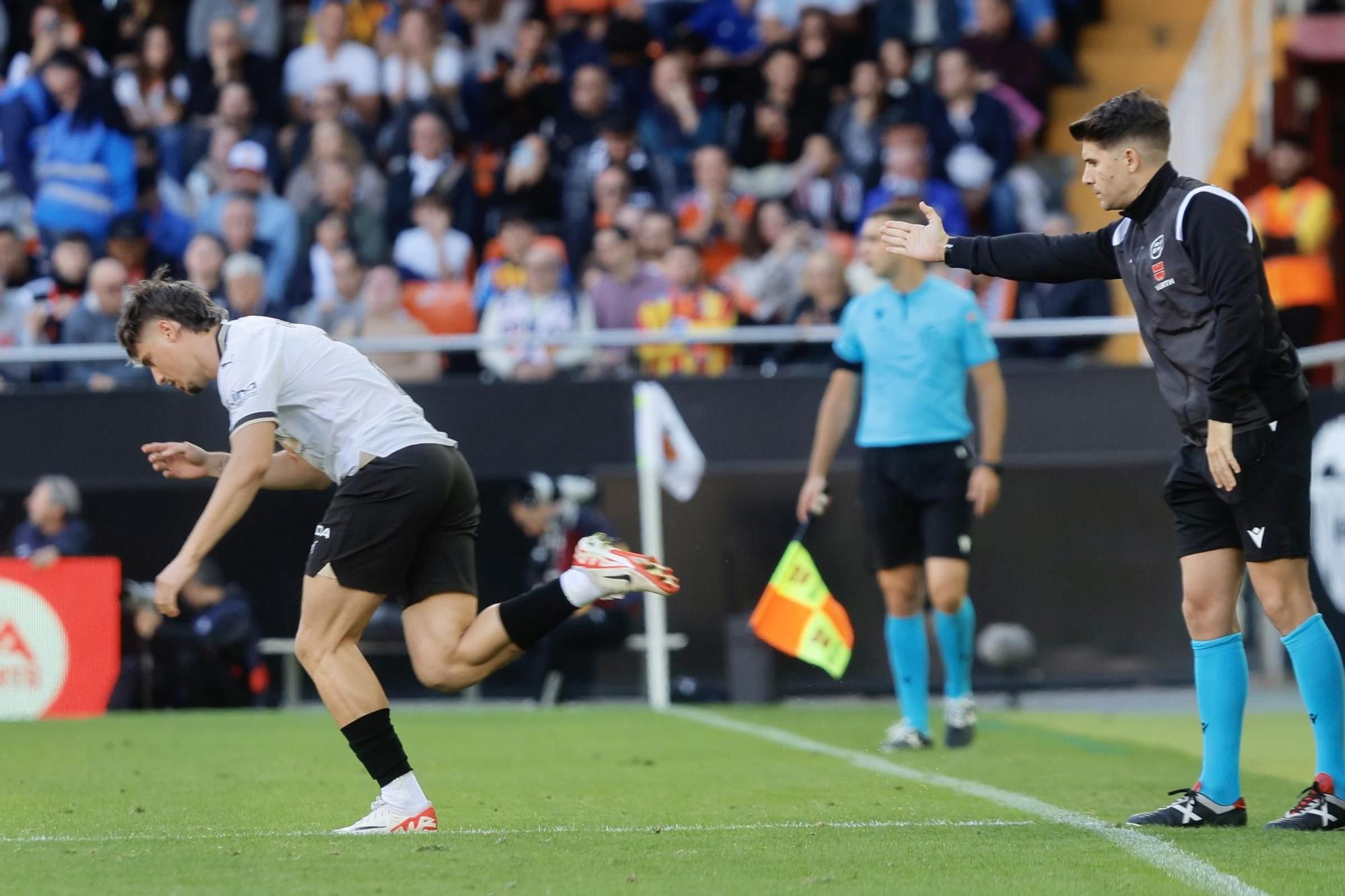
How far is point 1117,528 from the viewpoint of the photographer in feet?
41.3

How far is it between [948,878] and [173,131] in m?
12.1

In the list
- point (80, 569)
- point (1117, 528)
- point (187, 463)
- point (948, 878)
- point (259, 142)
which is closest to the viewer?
point (948, 878)

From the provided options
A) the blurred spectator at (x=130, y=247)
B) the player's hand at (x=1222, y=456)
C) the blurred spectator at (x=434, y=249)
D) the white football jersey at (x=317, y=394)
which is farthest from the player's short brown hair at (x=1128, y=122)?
the blurred spectator at (x=130, y=247)

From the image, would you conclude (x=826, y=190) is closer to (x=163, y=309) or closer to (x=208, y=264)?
(x=208, y=264)

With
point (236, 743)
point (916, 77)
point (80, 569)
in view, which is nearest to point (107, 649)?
point (80, 569)

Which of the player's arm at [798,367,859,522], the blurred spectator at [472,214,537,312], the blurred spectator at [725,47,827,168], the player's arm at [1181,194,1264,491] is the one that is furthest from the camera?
the blurred spectator at [725,47,827,168]

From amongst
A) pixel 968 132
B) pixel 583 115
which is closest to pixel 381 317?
pixel 583 115

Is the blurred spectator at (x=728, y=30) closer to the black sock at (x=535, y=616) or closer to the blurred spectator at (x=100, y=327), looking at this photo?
the blurred spectator at (x=100, y=327)

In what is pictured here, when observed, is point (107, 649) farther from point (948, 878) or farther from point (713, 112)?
point (948, 878)

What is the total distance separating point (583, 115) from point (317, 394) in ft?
32.1

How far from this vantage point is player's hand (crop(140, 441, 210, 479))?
6078 millimetres

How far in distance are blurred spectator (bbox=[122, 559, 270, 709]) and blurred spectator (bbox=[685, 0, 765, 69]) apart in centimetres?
637

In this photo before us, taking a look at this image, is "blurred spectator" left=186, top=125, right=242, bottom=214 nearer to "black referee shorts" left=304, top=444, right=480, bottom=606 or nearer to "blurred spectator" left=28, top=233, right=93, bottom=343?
"blurred spectator" left=28, top=233, right=93, bottom=343

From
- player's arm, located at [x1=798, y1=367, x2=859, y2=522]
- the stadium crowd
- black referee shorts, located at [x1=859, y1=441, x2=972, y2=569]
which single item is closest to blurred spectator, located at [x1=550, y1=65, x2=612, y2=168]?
the stadium crowd
